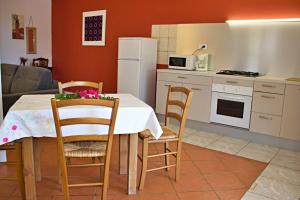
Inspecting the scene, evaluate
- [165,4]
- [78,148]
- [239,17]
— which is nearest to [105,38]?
[165,4]

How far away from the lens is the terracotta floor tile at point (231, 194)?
248 centimetres

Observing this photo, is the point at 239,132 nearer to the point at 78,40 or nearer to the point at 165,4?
the point at 165,4

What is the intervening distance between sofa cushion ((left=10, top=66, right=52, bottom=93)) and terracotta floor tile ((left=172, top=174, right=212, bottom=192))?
256 centimetres

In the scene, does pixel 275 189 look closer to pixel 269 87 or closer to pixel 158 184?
pixel 158 184

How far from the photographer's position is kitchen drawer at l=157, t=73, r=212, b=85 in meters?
4.34

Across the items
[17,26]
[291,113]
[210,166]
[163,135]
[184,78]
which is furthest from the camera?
[17,26]

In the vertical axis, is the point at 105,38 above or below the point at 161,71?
above

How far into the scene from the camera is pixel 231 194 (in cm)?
254

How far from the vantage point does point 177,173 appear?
108 inches

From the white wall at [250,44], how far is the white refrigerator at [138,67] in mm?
593

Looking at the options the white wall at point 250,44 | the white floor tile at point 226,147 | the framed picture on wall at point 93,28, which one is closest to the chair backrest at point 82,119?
the white floor tile at point 226,147

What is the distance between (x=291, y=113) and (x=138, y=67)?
251cm

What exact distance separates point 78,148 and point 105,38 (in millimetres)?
4503

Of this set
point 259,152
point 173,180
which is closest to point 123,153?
point 173,180
